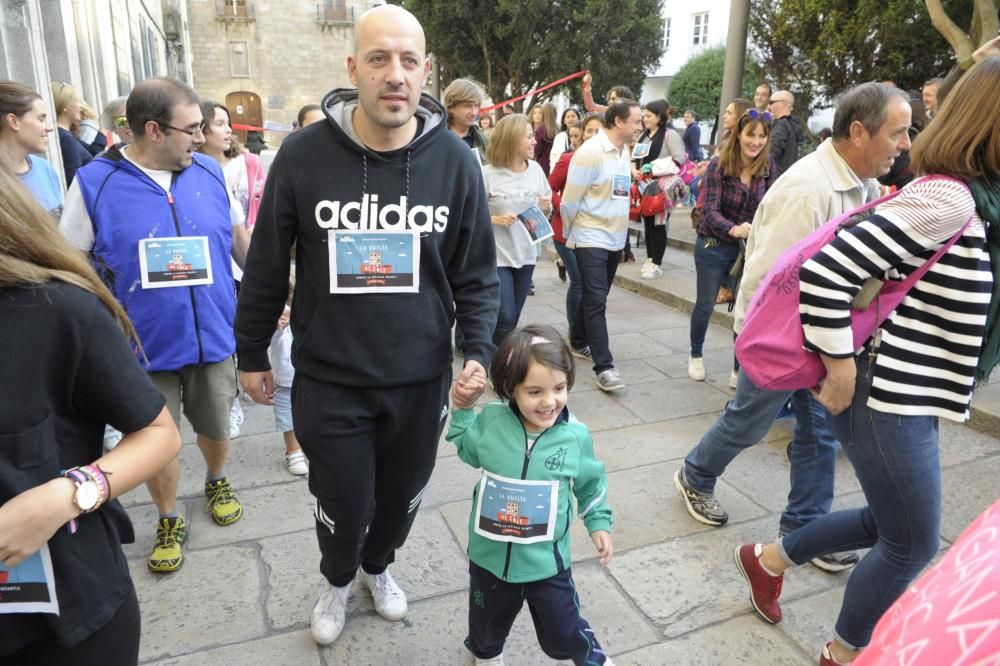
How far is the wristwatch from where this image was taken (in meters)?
1.21

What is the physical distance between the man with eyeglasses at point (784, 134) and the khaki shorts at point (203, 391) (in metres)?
5.79

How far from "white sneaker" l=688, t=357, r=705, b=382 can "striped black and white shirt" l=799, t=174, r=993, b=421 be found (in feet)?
10.8

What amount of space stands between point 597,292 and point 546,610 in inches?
123

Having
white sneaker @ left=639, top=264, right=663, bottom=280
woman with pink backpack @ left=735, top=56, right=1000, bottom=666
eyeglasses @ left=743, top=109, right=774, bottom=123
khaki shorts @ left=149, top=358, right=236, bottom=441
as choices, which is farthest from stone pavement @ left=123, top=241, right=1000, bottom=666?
white sneaker @ left=639, top=264, right=663, bottom=280

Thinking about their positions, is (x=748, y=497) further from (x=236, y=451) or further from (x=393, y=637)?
(x=236, y=451)

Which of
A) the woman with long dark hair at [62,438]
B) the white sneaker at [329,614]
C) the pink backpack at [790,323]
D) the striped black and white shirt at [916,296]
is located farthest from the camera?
the white sneaker at [329,614]

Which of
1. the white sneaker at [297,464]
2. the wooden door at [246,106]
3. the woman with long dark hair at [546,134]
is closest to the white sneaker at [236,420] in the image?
the white sneaker at [297,464]

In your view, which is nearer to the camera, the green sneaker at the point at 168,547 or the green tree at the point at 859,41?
the green sneaker at the point at 168,547

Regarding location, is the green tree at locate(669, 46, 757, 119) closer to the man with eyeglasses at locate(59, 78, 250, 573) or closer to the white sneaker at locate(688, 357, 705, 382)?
the white sneaker at locate(688, 357, 705, 382)

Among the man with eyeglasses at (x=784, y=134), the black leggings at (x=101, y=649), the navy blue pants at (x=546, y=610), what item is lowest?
the navy blue pants at (x=546, y=610)

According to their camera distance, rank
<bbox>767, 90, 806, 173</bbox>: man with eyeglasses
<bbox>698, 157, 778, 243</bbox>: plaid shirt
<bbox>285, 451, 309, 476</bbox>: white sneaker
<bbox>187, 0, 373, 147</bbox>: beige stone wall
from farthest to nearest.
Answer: <bbox>187, 0, 373, 147</bbox>: beige stone wall < <bbox>767, 90, 806, 173</bbox>: man with eyeglasses < <bbox>698, 157, 778, 243</bbox>: plaid shirt < <bbox>285, 451, 309, 476</bbox>: white sneaker

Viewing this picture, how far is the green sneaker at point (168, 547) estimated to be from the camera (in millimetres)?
2842

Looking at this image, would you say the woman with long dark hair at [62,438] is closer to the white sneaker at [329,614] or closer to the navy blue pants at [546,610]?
the navy blue pants at [546,610]

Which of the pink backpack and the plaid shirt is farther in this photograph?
the plaid shirt
